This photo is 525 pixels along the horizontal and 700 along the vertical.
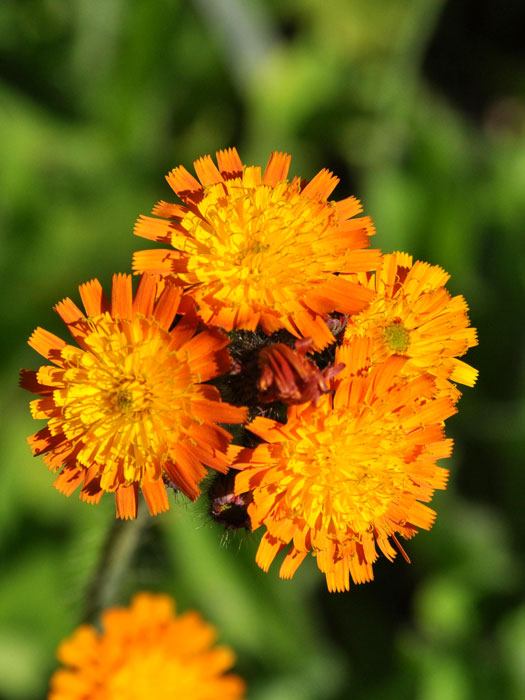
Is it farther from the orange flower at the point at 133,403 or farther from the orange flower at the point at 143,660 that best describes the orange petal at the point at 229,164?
the orange flower at the point at 143,660

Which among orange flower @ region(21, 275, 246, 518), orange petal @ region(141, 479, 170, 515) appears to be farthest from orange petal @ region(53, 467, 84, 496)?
orange petal @ region(141, 479, 170, 515)

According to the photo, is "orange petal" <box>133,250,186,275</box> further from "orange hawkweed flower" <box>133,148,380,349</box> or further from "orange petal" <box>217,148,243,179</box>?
"orange petal" <box>217,148,243,179</box>

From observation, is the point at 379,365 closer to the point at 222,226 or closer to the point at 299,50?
the point at 222,226

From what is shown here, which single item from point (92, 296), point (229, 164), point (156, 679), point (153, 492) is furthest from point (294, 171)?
point (153, 492)

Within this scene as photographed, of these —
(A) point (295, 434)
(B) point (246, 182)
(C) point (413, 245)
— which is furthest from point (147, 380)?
(C) point (413, 245)

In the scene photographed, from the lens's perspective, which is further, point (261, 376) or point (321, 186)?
point (321, 186)

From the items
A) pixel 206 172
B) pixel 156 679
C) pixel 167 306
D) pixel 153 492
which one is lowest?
pixel 156 679

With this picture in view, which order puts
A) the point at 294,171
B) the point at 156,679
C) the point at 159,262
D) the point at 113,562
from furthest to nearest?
the point at 294,171, the point at 156,679, the point at 113,562, the point at 159,262

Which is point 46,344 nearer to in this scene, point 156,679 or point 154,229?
point 154,229
